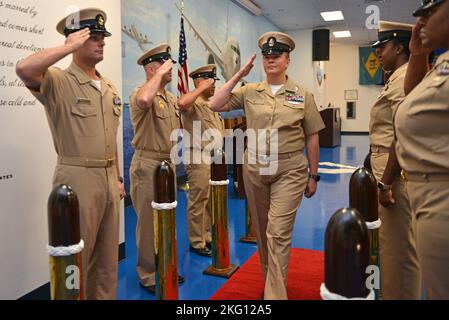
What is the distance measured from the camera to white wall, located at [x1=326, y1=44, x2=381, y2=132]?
18.9m

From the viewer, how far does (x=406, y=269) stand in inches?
93.0

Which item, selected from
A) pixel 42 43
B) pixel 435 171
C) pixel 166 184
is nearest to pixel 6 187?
pixel 42 43

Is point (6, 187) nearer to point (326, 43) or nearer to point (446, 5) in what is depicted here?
point (446, 5)

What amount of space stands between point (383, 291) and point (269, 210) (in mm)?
862

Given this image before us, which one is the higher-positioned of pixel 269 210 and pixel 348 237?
pixel 348 237

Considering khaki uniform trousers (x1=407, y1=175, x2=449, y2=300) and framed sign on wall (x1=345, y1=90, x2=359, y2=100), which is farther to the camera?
framed sign on wall (x1=345, y1=90, x2=359, y2=100)

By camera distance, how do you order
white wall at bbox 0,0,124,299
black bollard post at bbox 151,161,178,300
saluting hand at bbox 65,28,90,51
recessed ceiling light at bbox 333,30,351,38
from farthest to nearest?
recessed ceiling light at bbox 333,30,351,38 → white wall at bbox 0,0,124,299 → saluting hand at bbox 65,28,90,51 → black bollard post at bbox 151,161,178,300

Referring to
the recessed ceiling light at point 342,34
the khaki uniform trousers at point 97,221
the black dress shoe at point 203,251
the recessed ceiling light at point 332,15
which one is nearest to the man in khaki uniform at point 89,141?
the khaki uniform trousers at point 97,221

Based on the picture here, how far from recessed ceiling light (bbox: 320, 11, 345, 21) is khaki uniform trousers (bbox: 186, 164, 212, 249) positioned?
9.76 metres

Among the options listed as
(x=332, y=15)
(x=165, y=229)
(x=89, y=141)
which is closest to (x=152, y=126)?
(x=89, y=141)

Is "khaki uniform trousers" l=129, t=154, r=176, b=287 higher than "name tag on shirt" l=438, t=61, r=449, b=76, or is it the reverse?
"name tag on shirt" l=438, t=61, r=449, b=76

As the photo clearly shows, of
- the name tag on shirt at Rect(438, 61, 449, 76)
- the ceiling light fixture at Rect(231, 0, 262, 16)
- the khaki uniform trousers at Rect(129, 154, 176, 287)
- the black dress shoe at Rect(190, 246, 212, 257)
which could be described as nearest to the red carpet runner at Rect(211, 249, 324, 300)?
the black dress shoe at Rect(190, 246, 212, 257)

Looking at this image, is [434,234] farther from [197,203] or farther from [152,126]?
[197,203]

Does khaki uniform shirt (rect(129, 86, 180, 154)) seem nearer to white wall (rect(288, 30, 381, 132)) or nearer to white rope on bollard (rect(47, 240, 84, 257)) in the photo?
white rope on bollard (rect(47, 240, 84, 257))
